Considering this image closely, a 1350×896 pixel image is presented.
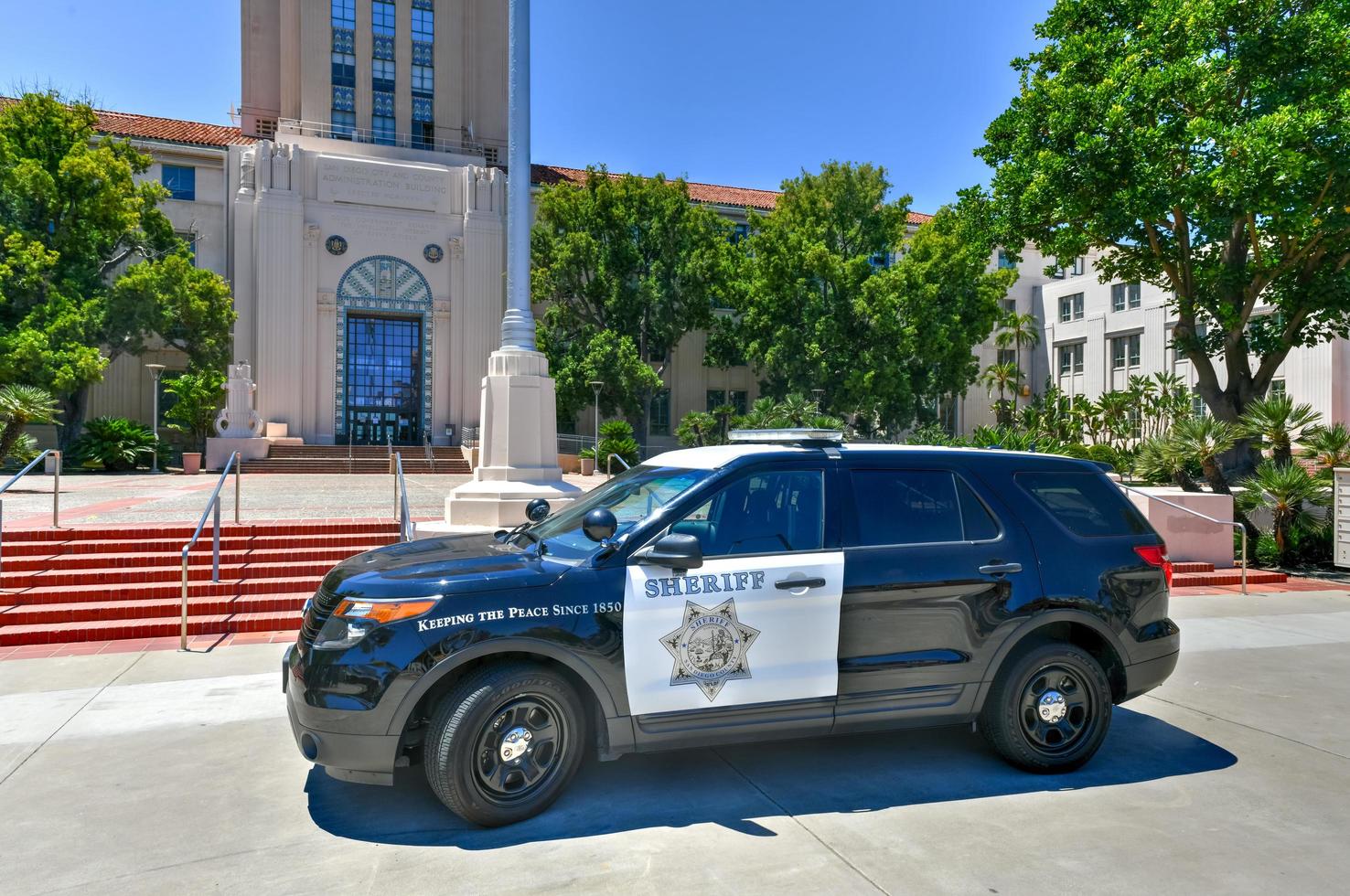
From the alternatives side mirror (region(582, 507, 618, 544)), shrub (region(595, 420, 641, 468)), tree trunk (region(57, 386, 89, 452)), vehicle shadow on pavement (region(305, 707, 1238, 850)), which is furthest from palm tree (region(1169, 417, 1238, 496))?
tree trunk (region(57, 386, 89, 452))

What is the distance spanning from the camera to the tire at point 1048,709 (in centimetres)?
475

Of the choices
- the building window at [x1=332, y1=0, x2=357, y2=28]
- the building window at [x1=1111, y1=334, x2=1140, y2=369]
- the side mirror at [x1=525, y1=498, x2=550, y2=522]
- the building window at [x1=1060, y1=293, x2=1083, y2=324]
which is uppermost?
the building window at [x1=332, y1=0, x2=357, y2=28]

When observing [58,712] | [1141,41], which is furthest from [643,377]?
[58,712]

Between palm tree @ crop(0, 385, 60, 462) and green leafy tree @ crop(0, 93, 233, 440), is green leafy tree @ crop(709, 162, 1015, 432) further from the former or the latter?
palm tree @ crop(0, 385, 60, 462)

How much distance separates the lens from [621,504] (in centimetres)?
496

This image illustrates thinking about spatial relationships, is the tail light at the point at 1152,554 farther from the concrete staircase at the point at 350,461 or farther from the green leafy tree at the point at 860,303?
the green leafy tree at the point at 860,303

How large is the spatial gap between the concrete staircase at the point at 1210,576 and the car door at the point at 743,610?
Result: 32.9ft

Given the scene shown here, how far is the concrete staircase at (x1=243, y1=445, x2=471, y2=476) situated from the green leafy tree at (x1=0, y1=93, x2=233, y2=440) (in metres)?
5.41

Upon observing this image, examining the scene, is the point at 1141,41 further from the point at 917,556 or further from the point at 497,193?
the point at 497,193

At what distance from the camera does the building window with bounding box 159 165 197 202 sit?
116 ft

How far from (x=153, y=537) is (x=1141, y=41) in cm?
1915

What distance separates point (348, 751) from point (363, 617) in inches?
23.5

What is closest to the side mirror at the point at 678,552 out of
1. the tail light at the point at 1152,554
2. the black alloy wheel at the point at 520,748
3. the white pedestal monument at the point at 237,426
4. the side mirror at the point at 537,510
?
the black alloy wheel at the point at 520,748

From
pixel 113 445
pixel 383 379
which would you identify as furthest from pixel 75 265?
pixel 383 379
